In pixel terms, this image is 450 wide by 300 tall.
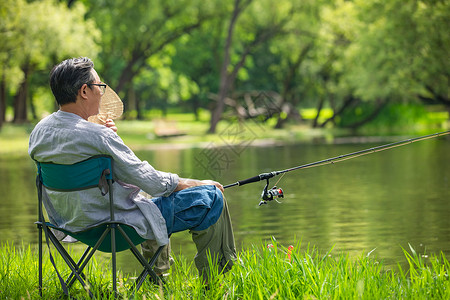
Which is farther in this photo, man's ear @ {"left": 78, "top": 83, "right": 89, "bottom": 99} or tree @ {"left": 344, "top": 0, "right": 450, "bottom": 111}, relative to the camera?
tree @ {"left": 344, "top": 0, "right": 450, "bottom": 111}

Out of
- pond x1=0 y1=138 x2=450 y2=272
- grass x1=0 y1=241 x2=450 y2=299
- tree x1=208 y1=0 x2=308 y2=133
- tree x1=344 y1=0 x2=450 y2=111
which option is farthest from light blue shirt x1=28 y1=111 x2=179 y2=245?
tree x1=208 y1=0 x2=308 y2=133

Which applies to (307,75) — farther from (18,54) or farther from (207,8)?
(18,54)

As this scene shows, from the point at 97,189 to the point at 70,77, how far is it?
594 mm

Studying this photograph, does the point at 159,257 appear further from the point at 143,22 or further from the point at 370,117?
the point at 370,117

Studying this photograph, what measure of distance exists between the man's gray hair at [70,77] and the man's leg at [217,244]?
3.19 ft

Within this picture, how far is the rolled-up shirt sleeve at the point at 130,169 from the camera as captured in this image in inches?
160

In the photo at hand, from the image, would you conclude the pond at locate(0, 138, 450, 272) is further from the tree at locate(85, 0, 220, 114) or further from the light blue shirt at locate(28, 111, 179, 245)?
the tree at locate(85, 0, 220, 114)

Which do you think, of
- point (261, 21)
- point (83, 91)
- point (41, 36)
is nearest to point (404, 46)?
point (261, 21)

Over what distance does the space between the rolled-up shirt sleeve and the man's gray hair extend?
0.33 meters

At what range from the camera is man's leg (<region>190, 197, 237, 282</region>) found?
4.35 meters

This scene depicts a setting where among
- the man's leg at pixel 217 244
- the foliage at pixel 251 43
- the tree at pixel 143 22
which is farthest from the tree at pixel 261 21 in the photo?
the man's leg at pixel 217 244

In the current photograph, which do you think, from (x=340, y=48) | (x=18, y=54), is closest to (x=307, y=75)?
(x=340, y=48)

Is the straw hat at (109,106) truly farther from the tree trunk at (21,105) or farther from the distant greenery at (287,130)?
the tree trunk at (21,105)

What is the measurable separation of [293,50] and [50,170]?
132 ft
